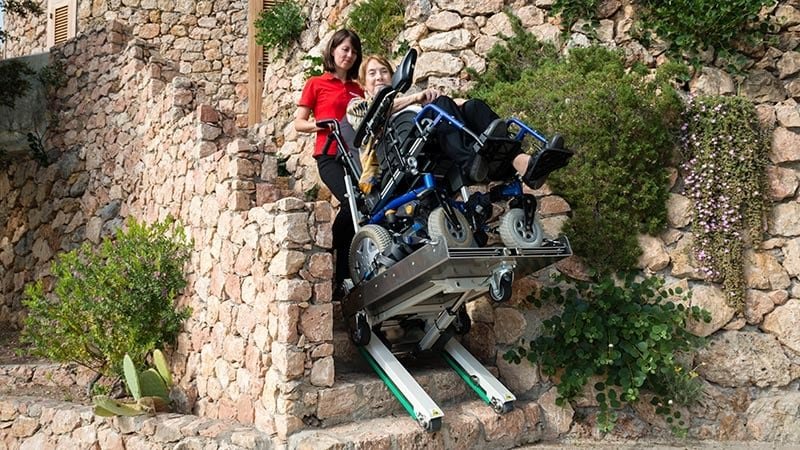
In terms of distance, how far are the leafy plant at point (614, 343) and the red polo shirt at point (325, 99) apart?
5.84ft

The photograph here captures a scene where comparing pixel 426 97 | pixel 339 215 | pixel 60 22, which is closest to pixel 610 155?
pixel 426 97

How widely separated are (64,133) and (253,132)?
2.08m

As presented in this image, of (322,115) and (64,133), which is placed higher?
(64,133)

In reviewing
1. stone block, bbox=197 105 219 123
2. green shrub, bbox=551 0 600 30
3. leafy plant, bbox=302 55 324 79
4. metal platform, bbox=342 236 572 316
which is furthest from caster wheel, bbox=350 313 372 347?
leafy plant, bbox=302 55 324 79

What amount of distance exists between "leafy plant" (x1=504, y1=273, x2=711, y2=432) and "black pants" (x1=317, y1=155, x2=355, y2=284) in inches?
46.8

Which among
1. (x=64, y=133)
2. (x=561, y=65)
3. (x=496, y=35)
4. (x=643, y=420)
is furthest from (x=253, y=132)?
(x=643, y=420)

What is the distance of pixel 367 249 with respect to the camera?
3.53 metres

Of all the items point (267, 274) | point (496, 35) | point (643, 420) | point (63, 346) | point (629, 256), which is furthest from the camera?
point (496, 35)

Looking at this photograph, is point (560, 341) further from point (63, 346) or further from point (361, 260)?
point (63, 346)

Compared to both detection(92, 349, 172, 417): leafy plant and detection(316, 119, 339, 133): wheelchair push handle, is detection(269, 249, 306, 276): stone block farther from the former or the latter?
detection(92, 349, 172, 417): leafy plant

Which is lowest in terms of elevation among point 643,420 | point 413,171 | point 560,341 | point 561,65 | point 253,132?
point 643,420

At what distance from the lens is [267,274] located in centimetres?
343

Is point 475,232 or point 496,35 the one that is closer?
point 475,232

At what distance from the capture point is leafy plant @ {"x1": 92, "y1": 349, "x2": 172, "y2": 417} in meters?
3.74
